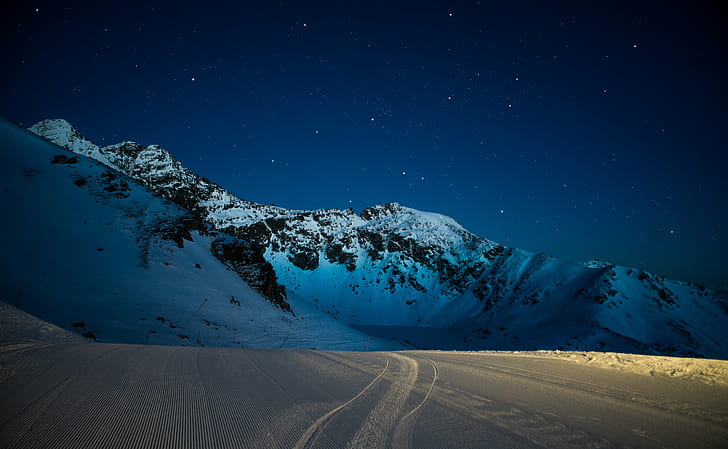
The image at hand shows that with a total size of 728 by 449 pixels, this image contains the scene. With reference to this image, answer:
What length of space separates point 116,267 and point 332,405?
2052 cm

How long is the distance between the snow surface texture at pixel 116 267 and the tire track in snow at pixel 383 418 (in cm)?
1077

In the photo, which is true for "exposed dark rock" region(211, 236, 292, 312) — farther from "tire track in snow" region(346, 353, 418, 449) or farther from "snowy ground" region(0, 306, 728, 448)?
"tire track in snow" region(346, 353, 418, 449)

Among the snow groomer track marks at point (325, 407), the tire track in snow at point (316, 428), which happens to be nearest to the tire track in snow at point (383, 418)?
the snow groomer track marks at point (325, 407)

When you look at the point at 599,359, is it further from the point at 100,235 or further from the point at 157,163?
the point at 157,163

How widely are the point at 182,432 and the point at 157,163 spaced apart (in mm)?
150543

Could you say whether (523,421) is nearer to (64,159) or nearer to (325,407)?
(325,407)

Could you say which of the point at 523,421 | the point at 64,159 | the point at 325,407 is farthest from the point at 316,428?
the point at 64,159

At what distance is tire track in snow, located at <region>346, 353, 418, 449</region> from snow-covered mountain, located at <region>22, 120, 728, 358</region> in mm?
41134

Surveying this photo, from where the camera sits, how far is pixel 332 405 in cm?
275

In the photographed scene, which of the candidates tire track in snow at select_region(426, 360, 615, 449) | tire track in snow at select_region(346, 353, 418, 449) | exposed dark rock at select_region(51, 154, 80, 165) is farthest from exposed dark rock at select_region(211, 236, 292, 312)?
tire track in snow at select_region(426, 360, 615, 449)

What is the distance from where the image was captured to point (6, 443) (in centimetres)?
177

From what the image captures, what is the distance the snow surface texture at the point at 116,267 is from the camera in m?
12.1

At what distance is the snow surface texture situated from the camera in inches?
475

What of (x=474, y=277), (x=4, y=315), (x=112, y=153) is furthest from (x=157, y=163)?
(x=4, y=315)
